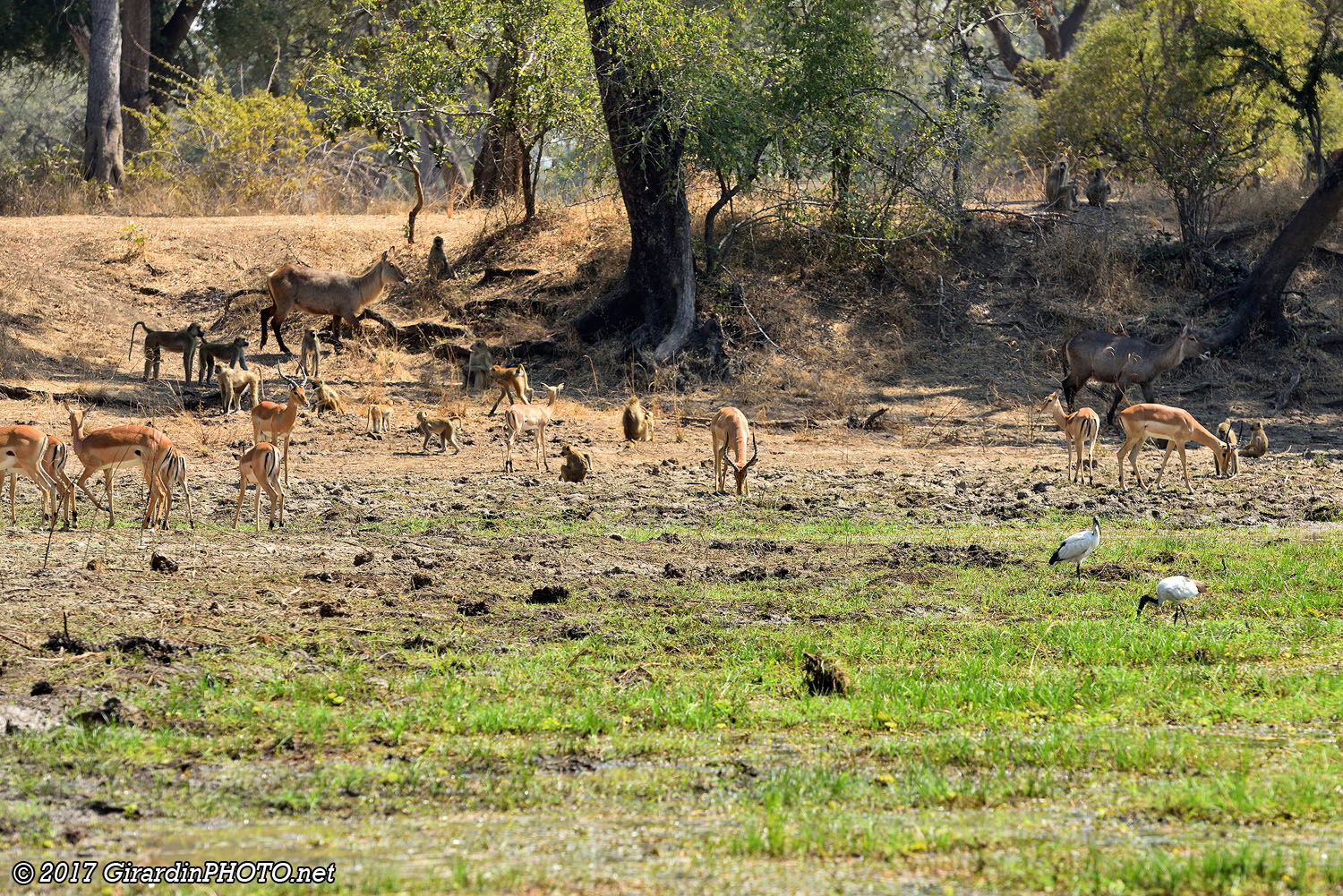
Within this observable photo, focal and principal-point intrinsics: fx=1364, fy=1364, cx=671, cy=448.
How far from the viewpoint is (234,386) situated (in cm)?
1761

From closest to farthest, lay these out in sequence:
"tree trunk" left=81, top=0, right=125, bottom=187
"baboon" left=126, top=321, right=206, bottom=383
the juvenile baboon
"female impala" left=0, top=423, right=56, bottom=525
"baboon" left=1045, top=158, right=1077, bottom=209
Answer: "female impala" left=0, top=423, right=56, bottom=525 < "baboon" left=126, top=321, right=206, bottom=383 < the juvenile baboon < "baboon" left=1045, top=158, right=1077, bottom=209 < "tree trunk" left=81, top=0, right=125, bottom=187

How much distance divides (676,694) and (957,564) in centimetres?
445

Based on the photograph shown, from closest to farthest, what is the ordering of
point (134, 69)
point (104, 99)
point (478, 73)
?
point (478, 73) → point (104, 99) → point (134, 69)

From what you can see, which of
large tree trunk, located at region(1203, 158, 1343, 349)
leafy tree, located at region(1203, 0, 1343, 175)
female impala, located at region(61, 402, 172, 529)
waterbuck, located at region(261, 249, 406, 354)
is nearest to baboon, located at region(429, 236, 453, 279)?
waterbuck, located at region(261, 249, 406, 354)

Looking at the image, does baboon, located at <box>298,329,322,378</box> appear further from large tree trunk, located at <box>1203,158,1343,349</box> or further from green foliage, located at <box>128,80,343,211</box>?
large tree trunk, located at <box>1203,158,1343,349</box>

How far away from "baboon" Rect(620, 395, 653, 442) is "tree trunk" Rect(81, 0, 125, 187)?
18032mm

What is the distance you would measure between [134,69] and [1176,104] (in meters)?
25.2

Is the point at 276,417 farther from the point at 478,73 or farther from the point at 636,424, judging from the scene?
the point at 478,73

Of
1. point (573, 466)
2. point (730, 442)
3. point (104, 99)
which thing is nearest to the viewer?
point (730, 442)

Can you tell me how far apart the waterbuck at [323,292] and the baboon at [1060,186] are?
1255 centimetres

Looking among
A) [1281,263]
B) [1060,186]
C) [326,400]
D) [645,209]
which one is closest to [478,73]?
[645,209]

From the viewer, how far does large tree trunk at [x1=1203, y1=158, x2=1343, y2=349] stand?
22.9m

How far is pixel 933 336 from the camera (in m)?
23.8
